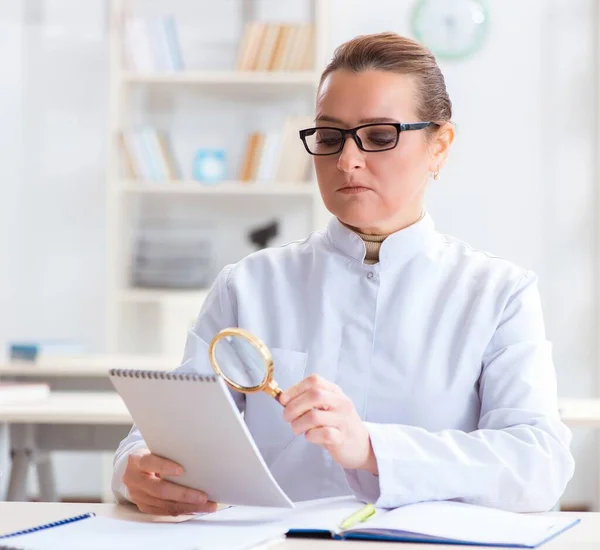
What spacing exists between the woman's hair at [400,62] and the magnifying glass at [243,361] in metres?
0.50

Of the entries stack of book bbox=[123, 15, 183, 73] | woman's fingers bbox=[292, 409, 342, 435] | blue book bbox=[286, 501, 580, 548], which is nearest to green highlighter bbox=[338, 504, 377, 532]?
blue book bbox=[286, 501, 580, 548]

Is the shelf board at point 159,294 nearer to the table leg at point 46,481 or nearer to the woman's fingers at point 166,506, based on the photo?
the table leg at point 46,481

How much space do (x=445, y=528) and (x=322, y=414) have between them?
0.18 metres

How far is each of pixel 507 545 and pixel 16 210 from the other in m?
4.04

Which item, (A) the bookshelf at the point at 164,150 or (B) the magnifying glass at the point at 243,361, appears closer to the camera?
(B) the magnifying glass at the point at 243,361

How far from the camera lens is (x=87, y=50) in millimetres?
4688

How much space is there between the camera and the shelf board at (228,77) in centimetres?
429

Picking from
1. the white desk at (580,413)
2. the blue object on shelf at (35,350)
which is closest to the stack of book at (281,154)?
the blue object on shelf at (35,350)

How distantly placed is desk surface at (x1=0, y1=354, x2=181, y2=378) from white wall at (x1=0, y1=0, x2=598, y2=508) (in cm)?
119

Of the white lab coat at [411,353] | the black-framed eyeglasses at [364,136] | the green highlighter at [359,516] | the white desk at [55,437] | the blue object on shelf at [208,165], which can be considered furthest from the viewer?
the blue object on shelf at [208,165]

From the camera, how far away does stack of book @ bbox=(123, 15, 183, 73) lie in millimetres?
4305

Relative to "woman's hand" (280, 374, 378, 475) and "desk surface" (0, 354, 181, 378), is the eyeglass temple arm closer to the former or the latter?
"woman's hand" (280, 374, 378, 475)

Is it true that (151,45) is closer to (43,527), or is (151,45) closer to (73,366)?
(73,366)

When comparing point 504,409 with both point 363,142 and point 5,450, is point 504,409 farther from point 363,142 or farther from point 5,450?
point 5,450
